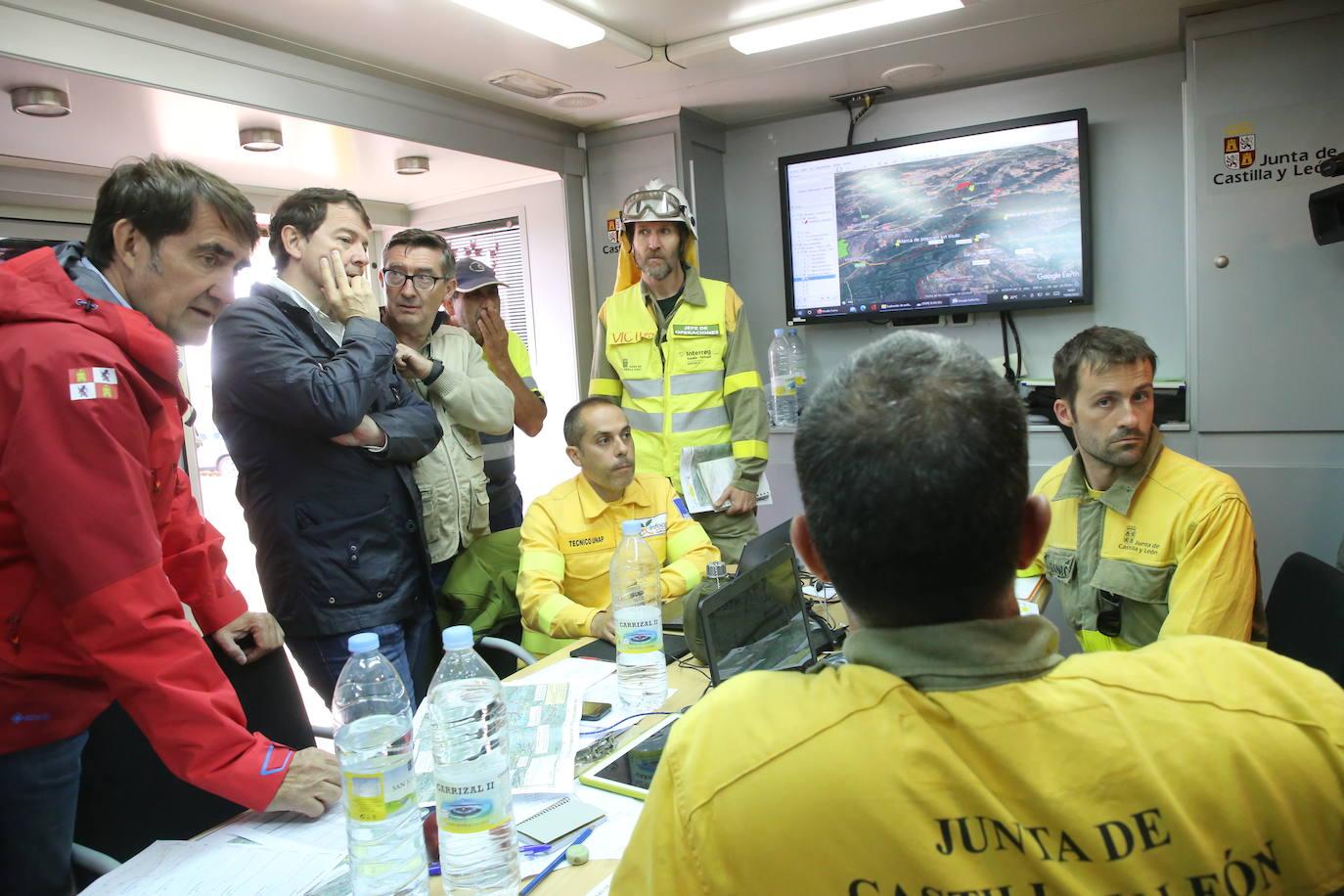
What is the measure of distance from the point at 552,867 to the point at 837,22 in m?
3.07

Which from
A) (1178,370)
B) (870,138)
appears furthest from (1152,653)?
(870,138)

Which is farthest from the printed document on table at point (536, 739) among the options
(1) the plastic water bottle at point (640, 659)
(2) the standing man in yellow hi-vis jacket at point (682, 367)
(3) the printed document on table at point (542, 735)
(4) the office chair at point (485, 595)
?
(2) the standing man in yellow hi-vis jacket at point (682, 367)

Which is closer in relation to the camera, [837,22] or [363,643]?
[363,643]

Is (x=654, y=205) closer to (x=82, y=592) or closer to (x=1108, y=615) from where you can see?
(x=1108, y=615)

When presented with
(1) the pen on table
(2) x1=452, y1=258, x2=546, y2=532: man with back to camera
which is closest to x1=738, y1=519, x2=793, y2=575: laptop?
(1) the pen on table

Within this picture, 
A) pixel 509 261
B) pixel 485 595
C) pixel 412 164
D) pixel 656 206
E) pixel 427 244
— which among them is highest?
pixel 412 164

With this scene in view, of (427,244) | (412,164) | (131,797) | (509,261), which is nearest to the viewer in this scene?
(131,797)

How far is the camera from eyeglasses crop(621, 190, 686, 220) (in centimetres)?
317

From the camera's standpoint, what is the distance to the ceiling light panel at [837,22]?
310cm

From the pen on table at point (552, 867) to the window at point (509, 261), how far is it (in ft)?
12.5

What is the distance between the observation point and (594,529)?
2504 millimetres

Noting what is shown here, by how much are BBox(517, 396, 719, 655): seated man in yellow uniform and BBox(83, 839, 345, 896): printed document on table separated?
1.05 m

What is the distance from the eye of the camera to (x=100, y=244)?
1560 mm

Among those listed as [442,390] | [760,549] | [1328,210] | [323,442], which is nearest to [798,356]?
[1328,210]
